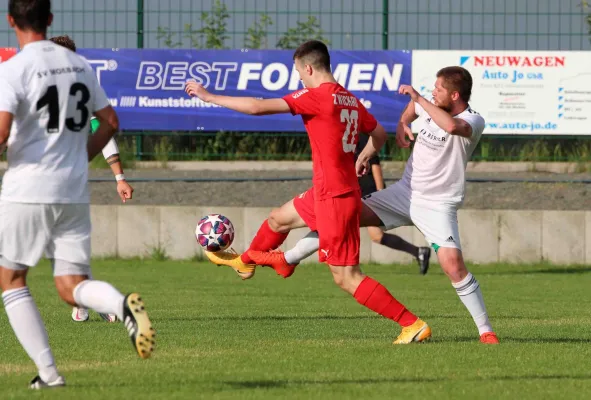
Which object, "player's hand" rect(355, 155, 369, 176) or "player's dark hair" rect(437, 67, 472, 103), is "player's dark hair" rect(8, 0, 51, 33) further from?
"player's dark hair" rect(437, 67, 472, 103)

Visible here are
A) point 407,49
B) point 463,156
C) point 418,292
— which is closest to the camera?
point 463,156

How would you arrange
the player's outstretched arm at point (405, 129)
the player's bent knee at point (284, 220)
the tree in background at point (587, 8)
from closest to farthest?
the player's outstretched arm at point (405, 129)
the player's bent knee at point (284, 220)
the tree in background at point (587, 8)

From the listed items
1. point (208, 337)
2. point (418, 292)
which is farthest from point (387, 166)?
point (208, 337)

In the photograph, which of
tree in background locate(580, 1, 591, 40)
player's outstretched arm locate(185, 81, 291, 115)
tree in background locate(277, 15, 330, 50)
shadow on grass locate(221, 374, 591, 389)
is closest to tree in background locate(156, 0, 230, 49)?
tree in background locate(277, 15, 330, 50)

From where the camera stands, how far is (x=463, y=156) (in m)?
9.46

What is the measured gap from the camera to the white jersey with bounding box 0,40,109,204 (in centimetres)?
655

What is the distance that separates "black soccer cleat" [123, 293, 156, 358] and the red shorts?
2563 mm

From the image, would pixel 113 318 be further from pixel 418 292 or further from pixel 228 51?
pixel 228 51

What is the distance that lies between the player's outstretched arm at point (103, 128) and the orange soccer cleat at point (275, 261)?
3.17 meters

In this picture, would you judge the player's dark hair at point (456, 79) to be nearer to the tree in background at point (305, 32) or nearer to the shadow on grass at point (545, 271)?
the shadow on grass at point (545, 271)

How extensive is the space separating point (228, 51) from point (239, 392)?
48.9 feet

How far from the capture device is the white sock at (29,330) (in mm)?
6742

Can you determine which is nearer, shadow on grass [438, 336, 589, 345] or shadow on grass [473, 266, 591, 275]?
shadow on grass [438, 336, 589, 345]

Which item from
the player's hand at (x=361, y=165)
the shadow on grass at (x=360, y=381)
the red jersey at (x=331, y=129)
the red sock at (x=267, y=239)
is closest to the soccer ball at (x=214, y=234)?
the red sock at (x=267, y=239)
